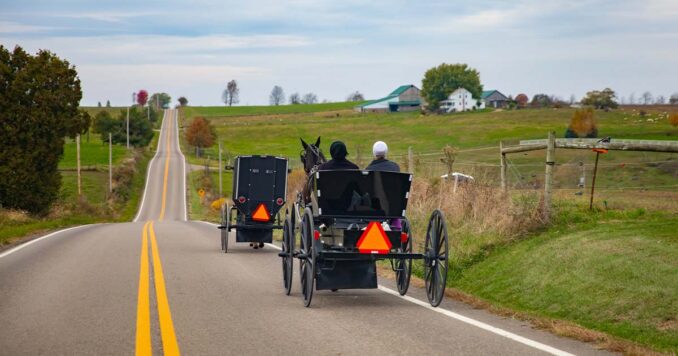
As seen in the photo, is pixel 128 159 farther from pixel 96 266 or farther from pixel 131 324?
pixel 131 324

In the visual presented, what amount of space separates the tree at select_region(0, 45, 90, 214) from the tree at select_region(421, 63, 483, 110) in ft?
404

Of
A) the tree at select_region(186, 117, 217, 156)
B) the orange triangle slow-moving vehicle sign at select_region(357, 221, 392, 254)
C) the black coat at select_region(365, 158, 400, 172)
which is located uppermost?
the black coat at select_region(365, 158, 400, 172)

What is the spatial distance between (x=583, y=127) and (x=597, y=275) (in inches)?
2896

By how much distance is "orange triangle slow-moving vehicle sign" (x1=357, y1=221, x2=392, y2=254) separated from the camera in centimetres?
1077

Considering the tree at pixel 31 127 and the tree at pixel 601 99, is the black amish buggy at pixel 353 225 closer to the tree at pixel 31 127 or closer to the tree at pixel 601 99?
the tree at pixel 31 127

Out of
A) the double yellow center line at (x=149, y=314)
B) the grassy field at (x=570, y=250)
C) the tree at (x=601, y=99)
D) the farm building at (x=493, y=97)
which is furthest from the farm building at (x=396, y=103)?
the double yellow center line at (x=149, y=314)

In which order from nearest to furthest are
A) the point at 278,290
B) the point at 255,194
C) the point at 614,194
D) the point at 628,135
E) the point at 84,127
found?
the point at 278,290 → the point at 614,194 → the point at 255,194 → the point at 84,127 → the point at 628,135

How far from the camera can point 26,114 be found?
44781 mm

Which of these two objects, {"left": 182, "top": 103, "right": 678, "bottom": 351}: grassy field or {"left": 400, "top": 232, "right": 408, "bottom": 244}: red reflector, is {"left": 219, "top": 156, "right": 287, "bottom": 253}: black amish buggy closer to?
{"left": 182, "top": 103, "right": 678, "bottom": 351}: grassy field

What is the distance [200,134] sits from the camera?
11931cm

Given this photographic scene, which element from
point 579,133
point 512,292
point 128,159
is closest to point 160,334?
point 512,292

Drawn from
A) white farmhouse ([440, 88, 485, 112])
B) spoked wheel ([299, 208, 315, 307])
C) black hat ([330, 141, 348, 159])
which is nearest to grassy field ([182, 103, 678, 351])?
spoked wheel ([299, 208, 315, 307])

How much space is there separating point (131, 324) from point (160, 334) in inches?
29.2

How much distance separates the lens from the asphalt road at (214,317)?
802cm
